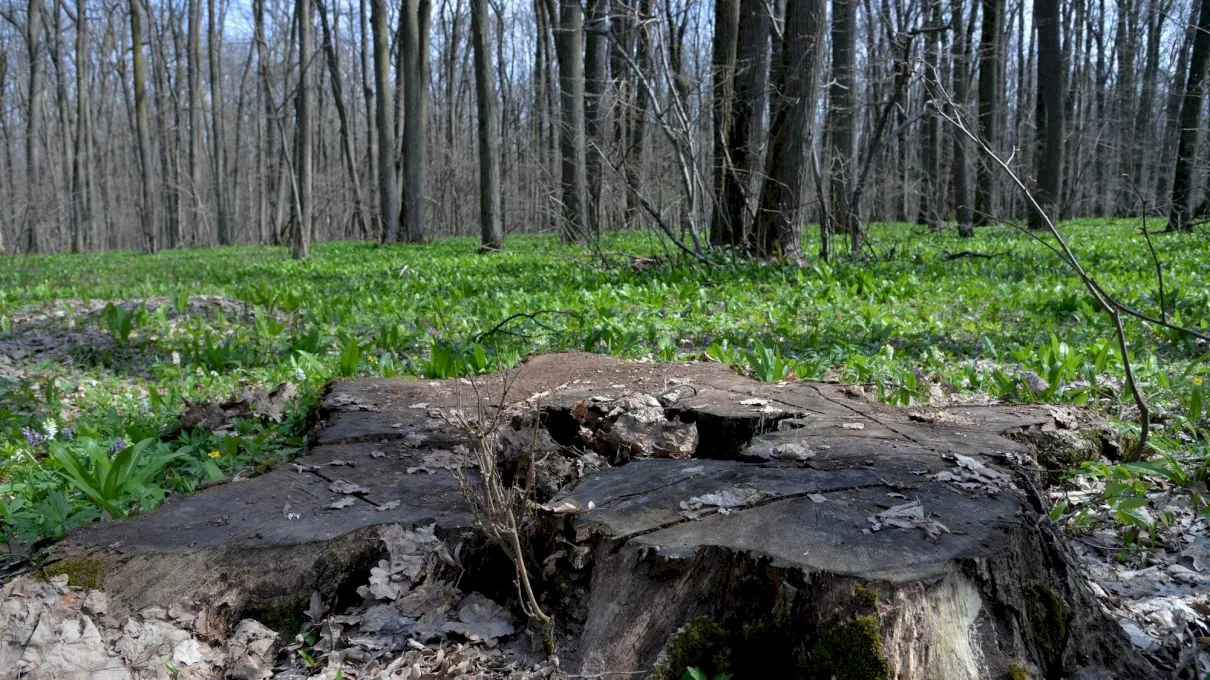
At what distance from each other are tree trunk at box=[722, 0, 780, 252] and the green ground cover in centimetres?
97

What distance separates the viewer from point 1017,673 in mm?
1665

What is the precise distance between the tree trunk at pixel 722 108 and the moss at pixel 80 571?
287 inches

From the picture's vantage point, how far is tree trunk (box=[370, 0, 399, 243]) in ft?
60.6

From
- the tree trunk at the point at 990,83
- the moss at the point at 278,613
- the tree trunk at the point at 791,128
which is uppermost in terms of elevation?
the tree trunk at the point at 990,83

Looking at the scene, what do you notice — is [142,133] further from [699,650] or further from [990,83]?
[699,650]

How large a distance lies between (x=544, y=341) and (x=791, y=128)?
408cm

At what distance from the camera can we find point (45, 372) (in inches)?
192

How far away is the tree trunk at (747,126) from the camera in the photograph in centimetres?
872

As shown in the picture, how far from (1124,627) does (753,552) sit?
3.45 feet

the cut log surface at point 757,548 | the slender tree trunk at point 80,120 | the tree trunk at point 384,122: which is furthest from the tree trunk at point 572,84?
the slender tree trunk at point 80,120

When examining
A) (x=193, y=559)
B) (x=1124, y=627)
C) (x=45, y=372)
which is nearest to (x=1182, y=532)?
(x=1124, y=627)

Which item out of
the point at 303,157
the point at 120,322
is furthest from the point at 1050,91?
the point at 120,322

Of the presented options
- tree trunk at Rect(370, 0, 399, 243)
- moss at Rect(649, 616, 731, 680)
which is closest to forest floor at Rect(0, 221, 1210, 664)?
moss at Rect(649, 616, 731, 680)

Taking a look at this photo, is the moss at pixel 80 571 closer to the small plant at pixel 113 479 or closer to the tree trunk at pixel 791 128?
the small plant at pixel 113 479
